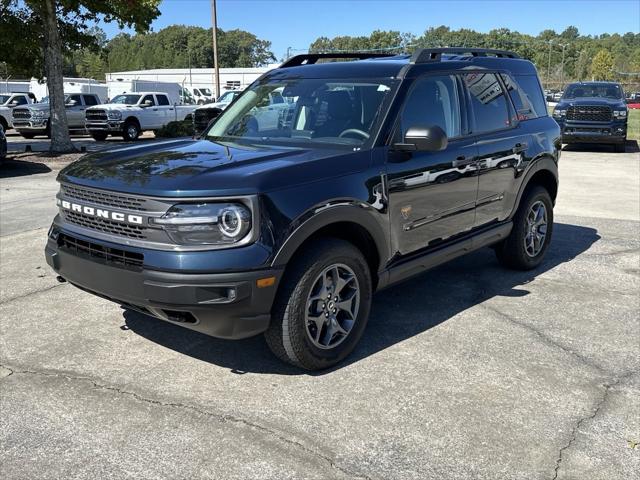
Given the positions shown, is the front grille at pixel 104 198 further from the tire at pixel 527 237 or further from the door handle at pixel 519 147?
the tire at pixel 527 237

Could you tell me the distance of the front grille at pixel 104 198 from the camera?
11.1ft

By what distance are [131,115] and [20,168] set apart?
889cm

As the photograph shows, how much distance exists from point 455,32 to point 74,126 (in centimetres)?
11653

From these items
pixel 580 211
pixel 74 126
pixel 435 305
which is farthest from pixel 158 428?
pixel 74 126

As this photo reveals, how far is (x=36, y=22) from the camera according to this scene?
→ 16266mm

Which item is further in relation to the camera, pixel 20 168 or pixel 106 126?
pixel 106 126

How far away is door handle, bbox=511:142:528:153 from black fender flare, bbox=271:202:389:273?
6.42ft

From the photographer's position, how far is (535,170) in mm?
5727

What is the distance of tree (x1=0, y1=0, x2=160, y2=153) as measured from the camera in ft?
51.2

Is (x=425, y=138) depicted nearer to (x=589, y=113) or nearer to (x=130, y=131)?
(x=589, y=113)

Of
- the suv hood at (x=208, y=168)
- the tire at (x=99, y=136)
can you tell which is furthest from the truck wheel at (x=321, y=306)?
the tire at (x=99, y=136)

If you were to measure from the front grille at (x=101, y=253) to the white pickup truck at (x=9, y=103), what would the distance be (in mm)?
22438

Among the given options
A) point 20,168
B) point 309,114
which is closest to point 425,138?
point 309,114

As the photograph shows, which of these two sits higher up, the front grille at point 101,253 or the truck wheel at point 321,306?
the front grille at point 101,253
